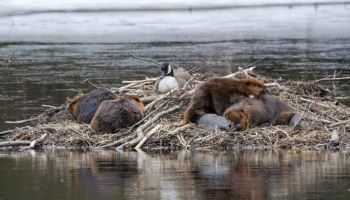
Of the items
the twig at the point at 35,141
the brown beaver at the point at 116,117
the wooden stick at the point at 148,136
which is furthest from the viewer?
the brown beaver at the point at 116,117

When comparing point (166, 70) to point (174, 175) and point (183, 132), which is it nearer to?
point (183, 132)

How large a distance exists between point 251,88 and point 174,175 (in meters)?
3.33

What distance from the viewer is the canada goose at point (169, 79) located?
15.2 metres

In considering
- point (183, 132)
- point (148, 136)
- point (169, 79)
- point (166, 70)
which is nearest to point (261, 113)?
point (183, 132)

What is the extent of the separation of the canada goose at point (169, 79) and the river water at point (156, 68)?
7.70ft

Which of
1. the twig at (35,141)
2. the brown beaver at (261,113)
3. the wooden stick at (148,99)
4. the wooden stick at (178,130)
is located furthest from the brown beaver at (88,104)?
the brown beaver at (261,113)

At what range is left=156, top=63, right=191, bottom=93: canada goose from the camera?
15.2m

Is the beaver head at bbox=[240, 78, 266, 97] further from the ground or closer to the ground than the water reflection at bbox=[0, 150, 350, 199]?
further from the ground

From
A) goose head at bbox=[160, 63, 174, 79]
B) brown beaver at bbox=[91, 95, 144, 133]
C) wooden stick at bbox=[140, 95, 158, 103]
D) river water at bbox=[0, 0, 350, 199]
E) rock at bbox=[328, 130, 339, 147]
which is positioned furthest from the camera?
goose head at bbox=[160, 63, 174, 79]

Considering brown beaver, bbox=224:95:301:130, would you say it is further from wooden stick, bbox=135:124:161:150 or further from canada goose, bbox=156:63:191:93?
canada goose, bbox=156:63:191:93

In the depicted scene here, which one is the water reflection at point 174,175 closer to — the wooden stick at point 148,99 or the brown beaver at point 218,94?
the brown beaver at point 218,94

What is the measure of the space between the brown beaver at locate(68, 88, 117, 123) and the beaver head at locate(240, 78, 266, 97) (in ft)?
6.95


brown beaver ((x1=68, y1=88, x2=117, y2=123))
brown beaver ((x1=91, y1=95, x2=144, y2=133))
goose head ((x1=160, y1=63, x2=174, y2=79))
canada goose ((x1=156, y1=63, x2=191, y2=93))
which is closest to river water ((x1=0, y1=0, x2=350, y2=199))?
brown beaver ((x1=91, y1=95, x2=144, y2=133))

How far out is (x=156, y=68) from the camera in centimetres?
2616
